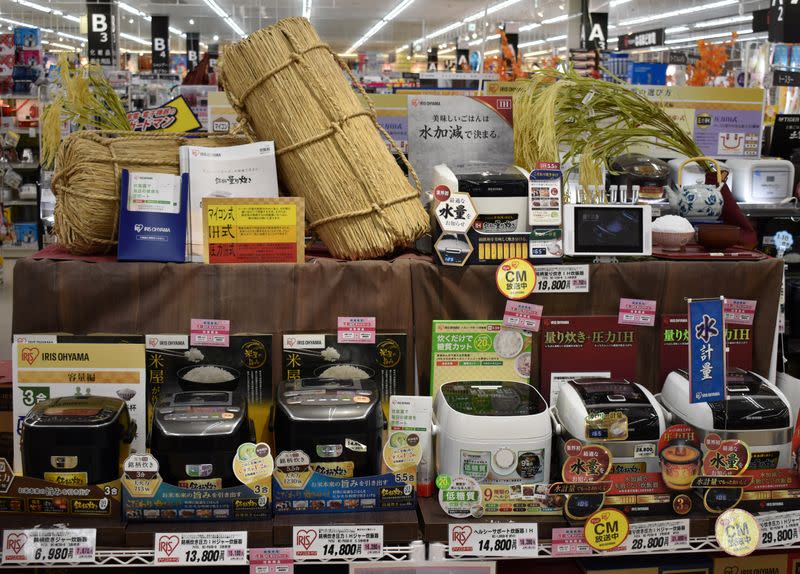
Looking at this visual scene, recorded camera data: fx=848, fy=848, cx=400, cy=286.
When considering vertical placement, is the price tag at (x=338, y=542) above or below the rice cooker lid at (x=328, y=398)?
below

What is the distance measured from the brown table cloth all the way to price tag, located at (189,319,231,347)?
3cm

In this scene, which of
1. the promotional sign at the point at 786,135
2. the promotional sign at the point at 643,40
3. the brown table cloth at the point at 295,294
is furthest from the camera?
the promotional sign at the point at 643,40

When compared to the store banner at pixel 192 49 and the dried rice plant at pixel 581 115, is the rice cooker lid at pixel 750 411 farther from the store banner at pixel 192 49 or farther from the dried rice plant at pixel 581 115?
the store banner at pixel 192 49

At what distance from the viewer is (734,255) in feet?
7.47

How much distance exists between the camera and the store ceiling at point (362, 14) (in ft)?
65.4

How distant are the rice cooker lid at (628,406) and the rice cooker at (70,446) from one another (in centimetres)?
102

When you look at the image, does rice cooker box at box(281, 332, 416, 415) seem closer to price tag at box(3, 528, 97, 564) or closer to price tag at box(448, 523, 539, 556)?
price tag at box(448, 523, 539, 556)

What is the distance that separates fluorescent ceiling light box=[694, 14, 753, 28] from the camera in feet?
59.0

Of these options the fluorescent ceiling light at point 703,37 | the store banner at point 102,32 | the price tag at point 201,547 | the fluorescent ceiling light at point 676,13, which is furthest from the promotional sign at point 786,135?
the fluorescent ceiling light at point 703,37

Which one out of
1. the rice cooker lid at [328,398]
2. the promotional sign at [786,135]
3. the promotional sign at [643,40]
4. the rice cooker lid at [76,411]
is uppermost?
the promotional sign at [643,40]

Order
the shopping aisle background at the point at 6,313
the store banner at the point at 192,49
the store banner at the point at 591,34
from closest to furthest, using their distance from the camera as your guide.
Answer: the shopping aisle background at the point at 6,313 → the store banner at the point at 591,34 → the store banner at the point at 192,49

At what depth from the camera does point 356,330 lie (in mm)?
2141

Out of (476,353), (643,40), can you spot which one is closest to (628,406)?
(476,353)

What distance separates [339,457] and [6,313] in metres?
6.67
